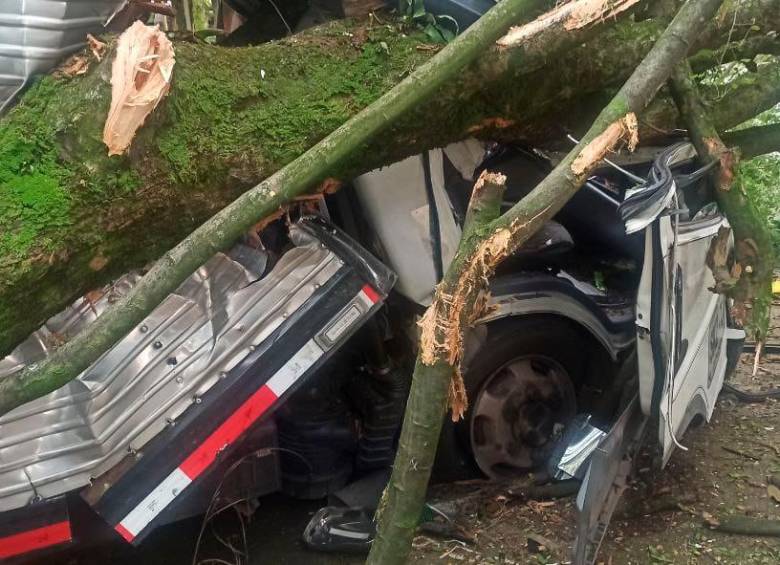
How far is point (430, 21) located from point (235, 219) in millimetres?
1328

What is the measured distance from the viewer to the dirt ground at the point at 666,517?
3.12m

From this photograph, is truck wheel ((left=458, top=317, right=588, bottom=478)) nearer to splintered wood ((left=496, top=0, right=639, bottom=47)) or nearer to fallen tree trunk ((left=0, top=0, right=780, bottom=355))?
fallen tree trunk ((left=0, top=0, right=780, bottom=355))

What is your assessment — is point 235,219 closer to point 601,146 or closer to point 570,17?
point 601,146

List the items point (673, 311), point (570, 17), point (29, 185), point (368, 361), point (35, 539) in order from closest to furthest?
point (29, 185) → point (570, 17) → point (35, 539) → point (673, 311) → point (368, 361)

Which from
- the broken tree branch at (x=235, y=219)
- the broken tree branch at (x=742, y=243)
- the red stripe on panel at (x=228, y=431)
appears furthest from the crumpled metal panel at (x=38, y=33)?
the broken tree branch at (x=742, y=243)

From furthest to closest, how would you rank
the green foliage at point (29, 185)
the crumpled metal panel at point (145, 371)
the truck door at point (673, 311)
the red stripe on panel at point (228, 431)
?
the truck door at point (673, 311)
the red stripe on panel at point (228, 431)
the crumpled metal panel at point (145, 371)
the green foliage at point (29, 185)

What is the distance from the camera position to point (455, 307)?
1.77 m

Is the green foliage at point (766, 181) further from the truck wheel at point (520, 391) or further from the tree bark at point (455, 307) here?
the tree bark at point (455, 307)

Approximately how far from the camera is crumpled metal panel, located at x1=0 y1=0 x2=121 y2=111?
80.3 inches

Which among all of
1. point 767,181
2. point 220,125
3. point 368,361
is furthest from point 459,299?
point 767,181

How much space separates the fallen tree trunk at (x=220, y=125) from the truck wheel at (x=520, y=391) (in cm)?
108

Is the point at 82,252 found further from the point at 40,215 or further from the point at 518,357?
the point at 518,357

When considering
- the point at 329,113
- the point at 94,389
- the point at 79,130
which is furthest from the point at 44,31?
the point at 94,389

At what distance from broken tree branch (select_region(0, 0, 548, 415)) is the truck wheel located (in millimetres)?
1712
